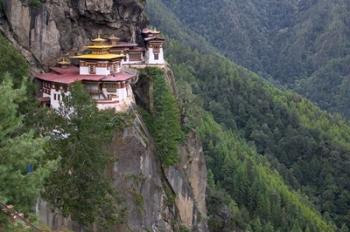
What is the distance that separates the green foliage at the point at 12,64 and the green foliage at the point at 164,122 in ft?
39.6

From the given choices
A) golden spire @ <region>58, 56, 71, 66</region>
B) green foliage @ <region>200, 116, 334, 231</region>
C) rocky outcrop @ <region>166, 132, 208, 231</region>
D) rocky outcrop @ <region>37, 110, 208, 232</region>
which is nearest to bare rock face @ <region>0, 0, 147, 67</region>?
golden spire @ <region>58, 56, 71, 66</region>

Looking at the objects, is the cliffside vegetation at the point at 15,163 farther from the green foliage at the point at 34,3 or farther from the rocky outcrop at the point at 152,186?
the green foliage at the point at 34,3

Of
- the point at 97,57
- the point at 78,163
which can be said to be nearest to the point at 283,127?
the point at 97,57

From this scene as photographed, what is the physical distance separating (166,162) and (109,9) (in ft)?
43.7

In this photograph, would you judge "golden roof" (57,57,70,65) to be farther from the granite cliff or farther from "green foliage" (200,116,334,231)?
"green foliage" (200,116,334,231)

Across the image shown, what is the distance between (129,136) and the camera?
42.6 meters

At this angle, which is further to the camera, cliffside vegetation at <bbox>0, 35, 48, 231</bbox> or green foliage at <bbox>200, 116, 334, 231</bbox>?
green foliage at <bbox>200, 116, 334, 231</bbox>

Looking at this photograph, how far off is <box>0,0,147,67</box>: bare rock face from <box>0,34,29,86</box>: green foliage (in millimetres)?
5473

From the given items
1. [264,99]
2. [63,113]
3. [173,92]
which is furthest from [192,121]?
[264,99]

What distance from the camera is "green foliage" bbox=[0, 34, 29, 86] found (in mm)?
37544

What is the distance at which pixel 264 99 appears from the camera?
138 metres

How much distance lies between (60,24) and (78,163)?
66.3 ft

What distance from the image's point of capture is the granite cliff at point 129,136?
43.2 meters

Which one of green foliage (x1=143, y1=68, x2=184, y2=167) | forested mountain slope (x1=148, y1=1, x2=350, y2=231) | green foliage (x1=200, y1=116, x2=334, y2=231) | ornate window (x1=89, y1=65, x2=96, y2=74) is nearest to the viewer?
ornate window (x1=89, y1=65, x2=96, y2=74)
